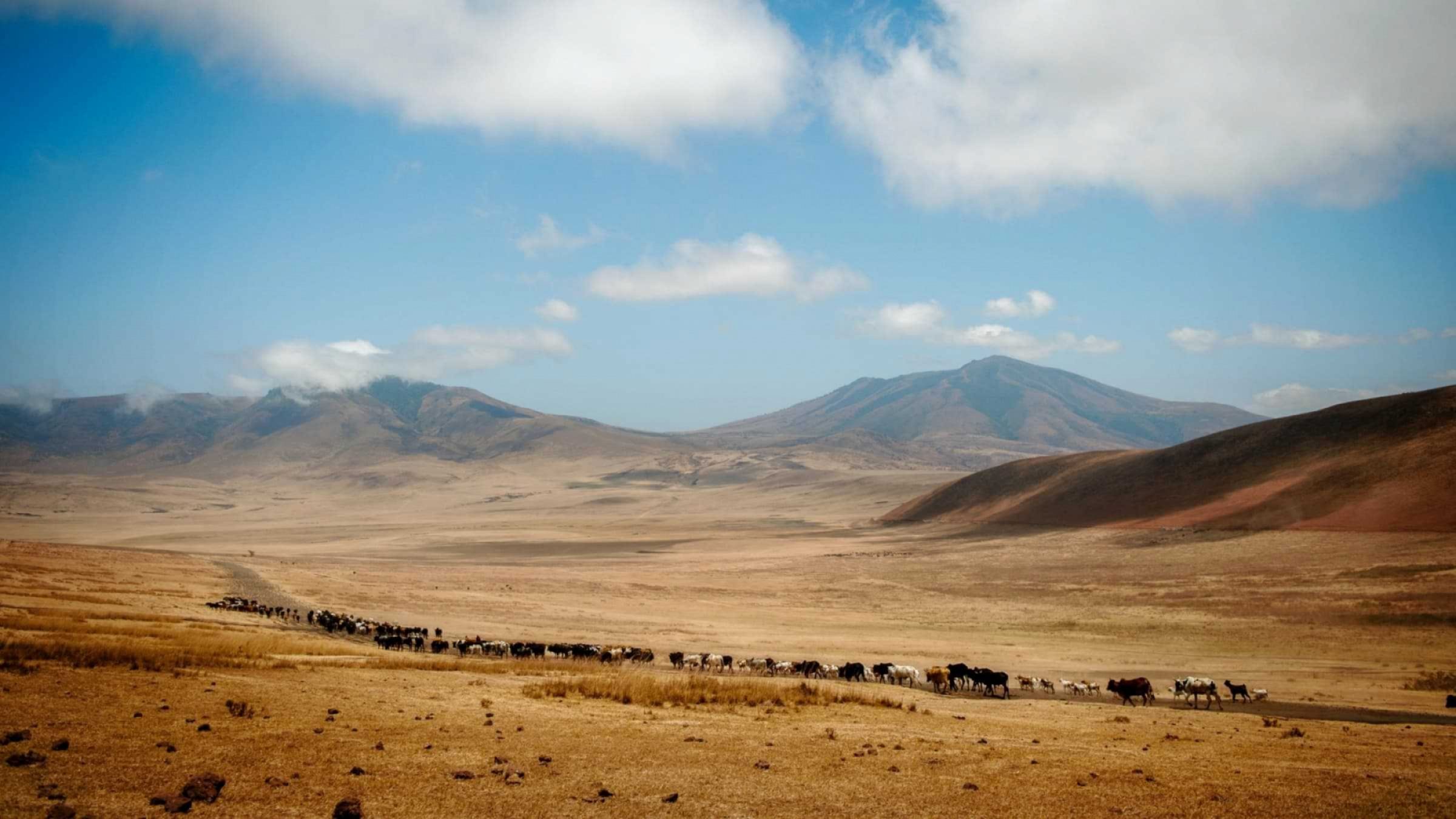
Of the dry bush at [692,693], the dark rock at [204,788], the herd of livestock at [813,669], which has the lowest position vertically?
the herd of livestock at [813,669]

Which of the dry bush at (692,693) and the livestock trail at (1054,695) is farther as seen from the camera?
the livestock trail at (1054,695)

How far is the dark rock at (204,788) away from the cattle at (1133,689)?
23.8m

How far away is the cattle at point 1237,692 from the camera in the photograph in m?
26.8

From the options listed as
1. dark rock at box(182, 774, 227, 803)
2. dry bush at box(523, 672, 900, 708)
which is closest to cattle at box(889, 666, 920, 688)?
dry bush at box(523, 672, 900, 708)

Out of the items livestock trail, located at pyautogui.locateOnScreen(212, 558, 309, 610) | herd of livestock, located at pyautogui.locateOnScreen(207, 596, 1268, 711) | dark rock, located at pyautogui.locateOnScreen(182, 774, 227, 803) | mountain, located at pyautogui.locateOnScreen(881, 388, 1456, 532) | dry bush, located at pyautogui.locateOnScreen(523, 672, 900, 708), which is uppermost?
mountain, located at pyautogui.locateOnScreen(881, 388, 1456, 532)

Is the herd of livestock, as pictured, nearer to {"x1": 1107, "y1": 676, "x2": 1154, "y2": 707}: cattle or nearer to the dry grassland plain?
{"x1": 1107, "y1": 676, "x2": 1154, "y2": 707}: cattle

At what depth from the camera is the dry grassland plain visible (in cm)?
1155

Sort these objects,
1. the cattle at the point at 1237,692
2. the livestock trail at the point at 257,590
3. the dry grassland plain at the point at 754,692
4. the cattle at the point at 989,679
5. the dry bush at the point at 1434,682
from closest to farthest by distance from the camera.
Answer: the dry grassland plain at the point at 754,692
the cattle at the point at 1237,692
the cattle at the point at 989,679
the dry bush at the point at 1434,682
the livestock trail at the point at 257,590

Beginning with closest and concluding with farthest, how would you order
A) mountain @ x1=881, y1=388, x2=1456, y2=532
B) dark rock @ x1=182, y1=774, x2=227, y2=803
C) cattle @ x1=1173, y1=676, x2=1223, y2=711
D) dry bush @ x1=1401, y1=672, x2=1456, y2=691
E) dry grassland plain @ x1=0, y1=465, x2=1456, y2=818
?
dark rock @ x1=182, y1=774, x2=227, y2=803 → dry grassland plain @ x1=0, y1=465, x2=1456, y2=818 → cattle @ x1=1173, y1=676, x2=1223, y2=711 → dry bush @ x1=1401, y1=672, x2=1456, y2=691 → mountain @ x1=881, y1=388, x2=1456, y2=532

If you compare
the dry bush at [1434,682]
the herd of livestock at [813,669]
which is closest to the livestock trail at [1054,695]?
the herd of livestock at [813,669]

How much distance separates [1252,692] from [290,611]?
40.6m

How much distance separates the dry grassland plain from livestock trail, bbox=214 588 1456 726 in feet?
1.06

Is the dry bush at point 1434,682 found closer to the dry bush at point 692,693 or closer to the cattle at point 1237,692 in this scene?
the cattle at point 1237,692

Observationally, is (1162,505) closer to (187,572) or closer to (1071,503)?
(1071,503)
